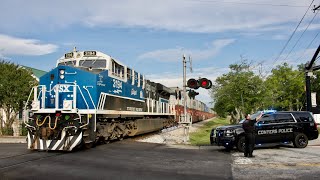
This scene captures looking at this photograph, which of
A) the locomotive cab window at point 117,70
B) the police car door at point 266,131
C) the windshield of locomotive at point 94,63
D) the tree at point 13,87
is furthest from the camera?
the tree at point 13,87

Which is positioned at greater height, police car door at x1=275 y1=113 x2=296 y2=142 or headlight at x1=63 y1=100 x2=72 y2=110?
headlight at x1=63 y1=100 x2=72 y2=110

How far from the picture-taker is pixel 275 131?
1628 cm

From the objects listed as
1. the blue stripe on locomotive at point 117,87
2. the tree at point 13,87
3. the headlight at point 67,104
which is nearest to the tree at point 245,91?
the blue stripe on locomotive at point 117,87

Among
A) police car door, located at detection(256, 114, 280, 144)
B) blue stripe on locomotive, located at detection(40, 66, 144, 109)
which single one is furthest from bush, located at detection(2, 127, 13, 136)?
police car door, located at detection(256, 114, 280, 144)

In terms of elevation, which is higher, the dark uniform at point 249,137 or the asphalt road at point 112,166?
the dark uniform at point 249,137

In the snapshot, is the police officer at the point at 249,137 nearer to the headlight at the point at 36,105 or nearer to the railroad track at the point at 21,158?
the railroad track at the point at 21,158

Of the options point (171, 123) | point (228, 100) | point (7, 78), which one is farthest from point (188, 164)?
point (228, 100)

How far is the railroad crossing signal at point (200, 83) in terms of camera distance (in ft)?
60.9

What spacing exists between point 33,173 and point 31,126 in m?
5.52

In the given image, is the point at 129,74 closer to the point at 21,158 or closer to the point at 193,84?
the point at 193,84

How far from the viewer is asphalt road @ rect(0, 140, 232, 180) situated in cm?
954

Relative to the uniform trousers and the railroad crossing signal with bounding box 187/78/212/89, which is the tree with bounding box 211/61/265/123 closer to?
the railroad crossing signal with bounding box 187/78/212/89

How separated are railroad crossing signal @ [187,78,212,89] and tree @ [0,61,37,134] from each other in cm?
1461

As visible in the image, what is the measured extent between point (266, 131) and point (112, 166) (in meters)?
7.97
